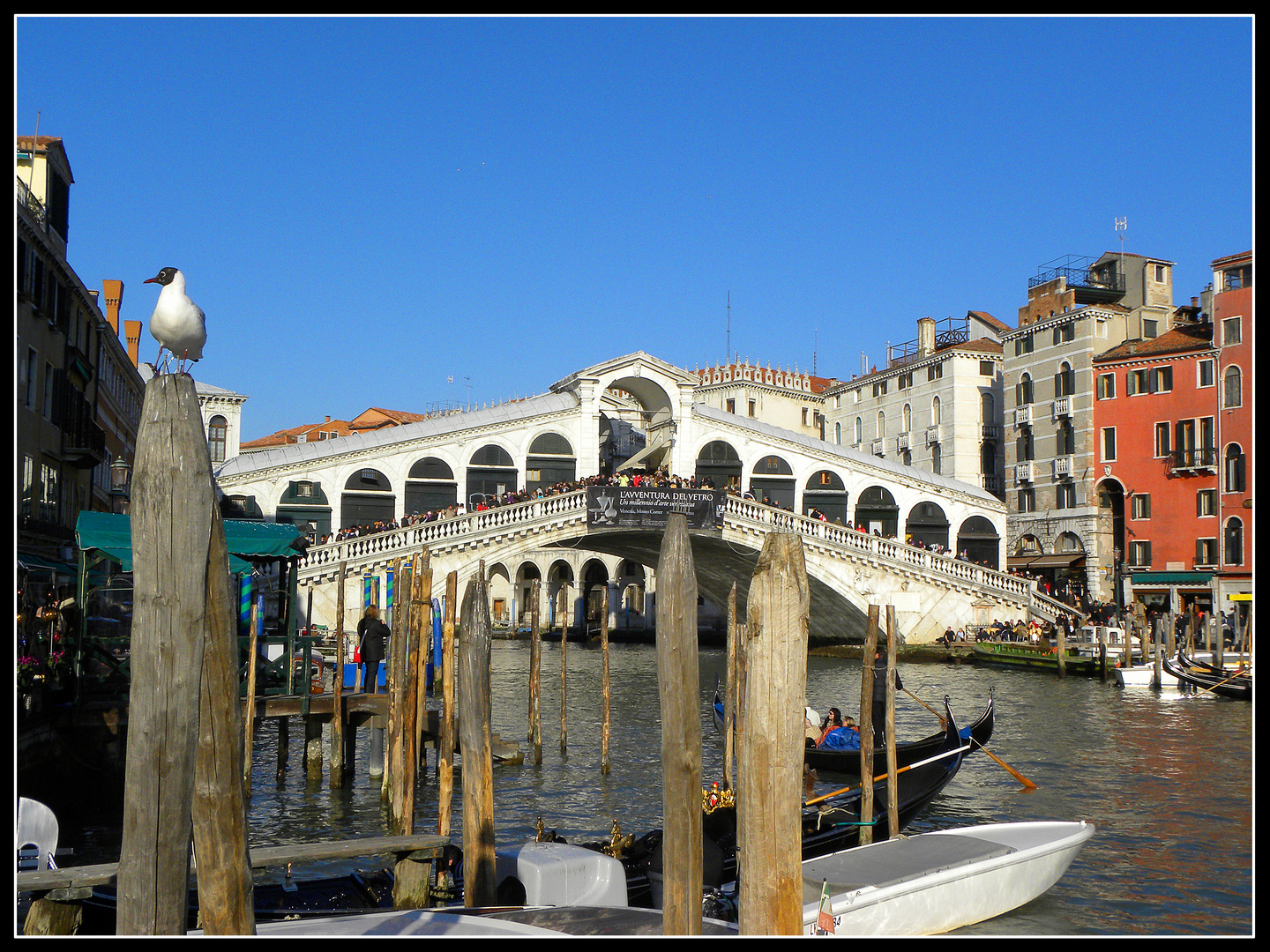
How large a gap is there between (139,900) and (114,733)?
7.25m

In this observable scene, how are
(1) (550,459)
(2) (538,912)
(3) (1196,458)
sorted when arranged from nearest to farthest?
(2) (538,912), (3) (1196,458), (1) (550,459)

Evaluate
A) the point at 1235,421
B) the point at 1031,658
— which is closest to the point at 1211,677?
the point at 1031,658

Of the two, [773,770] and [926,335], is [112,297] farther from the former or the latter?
[773,770]

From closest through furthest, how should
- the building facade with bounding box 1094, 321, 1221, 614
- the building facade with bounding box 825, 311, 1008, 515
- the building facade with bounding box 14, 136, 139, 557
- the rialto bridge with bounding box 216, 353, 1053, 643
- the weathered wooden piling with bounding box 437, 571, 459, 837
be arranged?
the weathered wooden piling with bounding box 437, 571, 459, 837 < the building facade with bounding box 14, 136, 139, 557 < the rialto bridge with bounding box 216, 353, 1053, 643 < the building facade with bounding box 1094, 321, 1221, 614 < the building facade with bounding box 825, 311, 1008, 515

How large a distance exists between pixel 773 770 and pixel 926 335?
3289cm

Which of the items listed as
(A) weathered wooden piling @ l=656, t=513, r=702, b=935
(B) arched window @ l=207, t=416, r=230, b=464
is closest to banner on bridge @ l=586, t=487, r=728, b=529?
(B) arched window @ l=207, t=416, r=230, b=464

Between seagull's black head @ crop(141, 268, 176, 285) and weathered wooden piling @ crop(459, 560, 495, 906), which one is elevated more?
seagull's black head @ crop(141, 268, 176, 285)

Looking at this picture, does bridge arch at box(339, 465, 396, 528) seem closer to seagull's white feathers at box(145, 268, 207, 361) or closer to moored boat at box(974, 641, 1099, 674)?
moored boat at box(974, 641, 1099, 674)

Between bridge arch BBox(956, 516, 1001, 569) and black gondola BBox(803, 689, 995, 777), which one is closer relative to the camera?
black gondola BBox(803, 689, 995, 777)

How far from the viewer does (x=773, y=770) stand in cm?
348

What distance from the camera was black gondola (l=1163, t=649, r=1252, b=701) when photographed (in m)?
17.0

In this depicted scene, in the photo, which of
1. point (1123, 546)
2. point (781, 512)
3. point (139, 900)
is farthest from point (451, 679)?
point (1123, 546)

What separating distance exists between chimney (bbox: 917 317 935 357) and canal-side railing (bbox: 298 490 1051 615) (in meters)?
10.6

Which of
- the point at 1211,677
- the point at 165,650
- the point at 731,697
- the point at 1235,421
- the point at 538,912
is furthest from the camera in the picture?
the point at 1235,421
